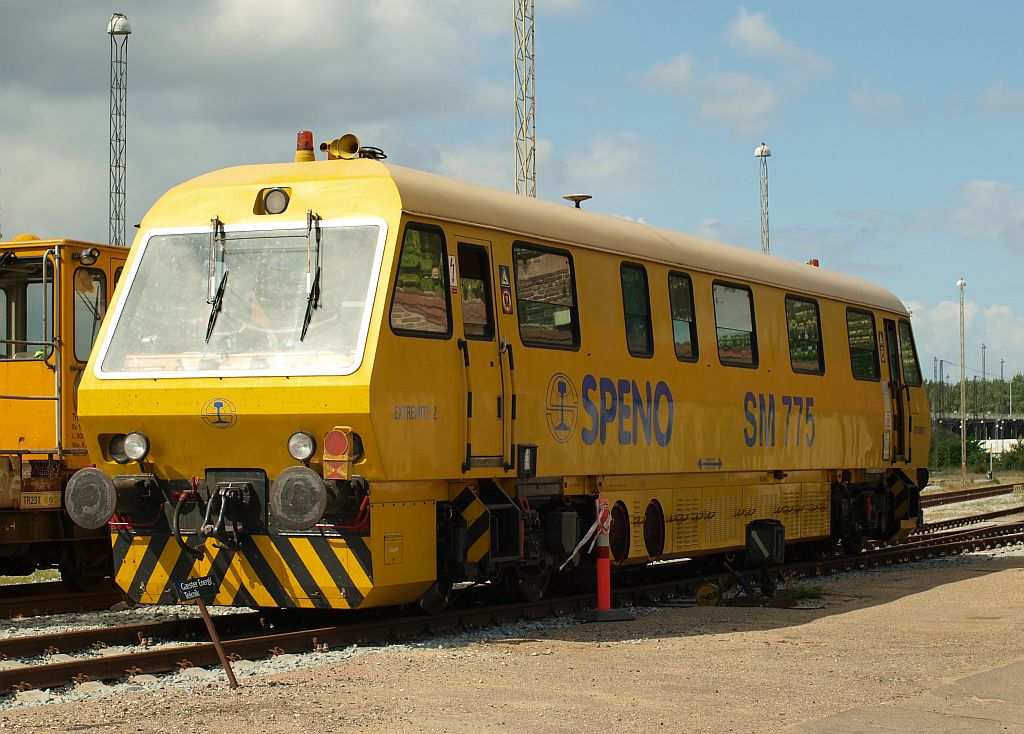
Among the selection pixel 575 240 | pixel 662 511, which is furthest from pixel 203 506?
pixel 662 511

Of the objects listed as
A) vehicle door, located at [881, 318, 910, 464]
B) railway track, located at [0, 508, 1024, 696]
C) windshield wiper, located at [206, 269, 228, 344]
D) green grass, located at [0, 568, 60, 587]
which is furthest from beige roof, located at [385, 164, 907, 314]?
green grass, located at [0, 568, 60, 587]

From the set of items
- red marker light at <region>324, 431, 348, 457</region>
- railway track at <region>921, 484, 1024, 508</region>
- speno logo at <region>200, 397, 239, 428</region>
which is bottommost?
railway track at <region>921, 484, 1024, 508</region>

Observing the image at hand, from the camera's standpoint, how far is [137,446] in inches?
448

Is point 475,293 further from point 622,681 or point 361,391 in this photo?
point 622,681

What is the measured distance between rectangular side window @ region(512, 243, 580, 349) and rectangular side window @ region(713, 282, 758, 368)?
10.1 feet

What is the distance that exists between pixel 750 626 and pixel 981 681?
3.23 metres

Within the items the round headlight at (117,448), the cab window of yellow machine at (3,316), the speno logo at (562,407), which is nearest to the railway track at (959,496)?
the speno logo at (562,407)

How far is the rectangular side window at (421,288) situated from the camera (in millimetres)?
11055

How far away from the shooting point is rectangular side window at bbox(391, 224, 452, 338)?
36.3 feet

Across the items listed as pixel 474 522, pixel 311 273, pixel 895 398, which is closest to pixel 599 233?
→ pixel 474 522

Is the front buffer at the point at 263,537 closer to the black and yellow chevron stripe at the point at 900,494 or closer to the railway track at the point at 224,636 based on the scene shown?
the railway track at the point at 224,636

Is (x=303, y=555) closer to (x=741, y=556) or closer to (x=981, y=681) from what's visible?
(x=981, y=681)

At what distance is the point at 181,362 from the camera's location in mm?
11336

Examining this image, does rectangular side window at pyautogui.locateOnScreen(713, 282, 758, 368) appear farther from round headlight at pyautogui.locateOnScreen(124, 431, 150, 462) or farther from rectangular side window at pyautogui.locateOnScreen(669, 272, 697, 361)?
round headlight at pyautogui.locateOnScreen(124, 431, 150, 462)
